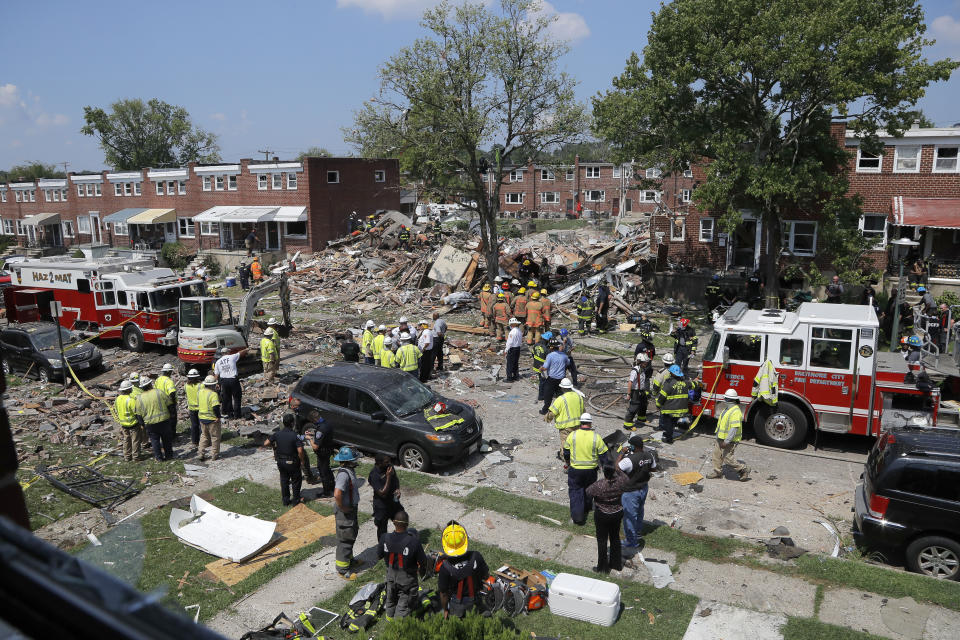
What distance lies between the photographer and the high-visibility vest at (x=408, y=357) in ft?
52.9

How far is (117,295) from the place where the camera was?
2184 centimetres

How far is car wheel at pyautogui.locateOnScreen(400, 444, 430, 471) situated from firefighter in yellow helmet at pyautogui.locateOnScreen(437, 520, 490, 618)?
5.22 meters

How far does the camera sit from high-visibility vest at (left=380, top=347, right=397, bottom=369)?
1620cm

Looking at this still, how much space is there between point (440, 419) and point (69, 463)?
7.63 metres

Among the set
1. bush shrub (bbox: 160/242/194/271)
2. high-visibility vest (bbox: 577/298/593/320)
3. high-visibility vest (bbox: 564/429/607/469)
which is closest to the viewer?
high-visibility vest (bbox: 564/429/607/469)

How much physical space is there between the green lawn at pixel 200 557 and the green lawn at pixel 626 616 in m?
1.20

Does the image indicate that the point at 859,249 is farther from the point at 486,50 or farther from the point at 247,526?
the point at 247,526

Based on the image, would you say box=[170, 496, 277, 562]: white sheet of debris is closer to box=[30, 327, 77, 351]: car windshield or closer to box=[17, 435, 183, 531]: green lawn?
box=[17, 435, 183, 531]: green lawn

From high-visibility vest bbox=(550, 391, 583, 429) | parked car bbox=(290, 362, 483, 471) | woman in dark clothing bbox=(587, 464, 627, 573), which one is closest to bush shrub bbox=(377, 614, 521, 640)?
woman in dark clothing bbox=(587, 464, 627, 573)

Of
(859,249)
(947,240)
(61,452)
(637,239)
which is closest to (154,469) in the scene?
(61,452)

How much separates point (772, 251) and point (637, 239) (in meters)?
10.6

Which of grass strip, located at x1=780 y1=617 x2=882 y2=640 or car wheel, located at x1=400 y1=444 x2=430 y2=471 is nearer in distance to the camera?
grass strip, located at x1=780 y1=617 x2=882 y2=640

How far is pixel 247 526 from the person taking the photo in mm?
10055

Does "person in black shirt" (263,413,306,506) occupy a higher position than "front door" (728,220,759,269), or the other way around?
"front door" (728,220,759,269)
